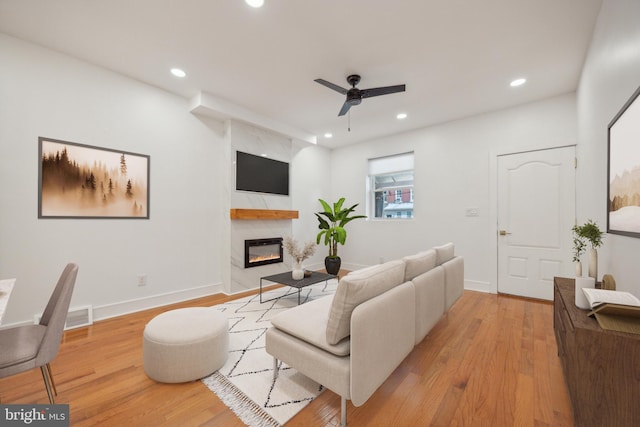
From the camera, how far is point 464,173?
432 centimetres

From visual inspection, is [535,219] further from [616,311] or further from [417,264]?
[616,311]

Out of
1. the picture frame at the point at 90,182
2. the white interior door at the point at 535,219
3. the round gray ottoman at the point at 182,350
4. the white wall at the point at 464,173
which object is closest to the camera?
the round gray ottoman at the point at 182,350

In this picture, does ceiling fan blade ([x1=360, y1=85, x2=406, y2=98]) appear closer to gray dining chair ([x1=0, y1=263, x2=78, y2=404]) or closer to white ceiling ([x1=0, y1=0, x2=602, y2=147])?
white ceiling ([x1=0, y1=0, x2=602, y2=147])

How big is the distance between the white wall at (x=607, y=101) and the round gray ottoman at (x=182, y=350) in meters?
2.67

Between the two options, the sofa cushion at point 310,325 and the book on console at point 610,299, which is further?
the sofa cushion at point 310,325

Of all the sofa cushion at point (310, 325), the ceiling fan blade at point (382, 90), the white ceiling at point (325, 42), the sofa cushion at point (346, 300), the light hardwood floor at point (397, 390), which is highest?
the white ceiling at point (325, 42)

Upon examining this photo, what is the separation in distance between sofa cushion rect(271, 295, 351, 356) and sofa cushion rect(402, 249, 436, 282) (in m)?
0.72

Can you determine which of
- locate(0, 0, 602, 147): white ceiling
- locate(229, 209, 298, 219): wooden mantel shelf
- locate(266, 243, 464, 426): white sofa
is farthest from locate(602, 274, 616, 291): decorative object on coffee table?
locate(229, 209, 298, 219): wooden mantel shelf

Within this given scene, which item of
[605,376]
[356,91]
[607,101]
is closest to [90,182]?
[356,91]

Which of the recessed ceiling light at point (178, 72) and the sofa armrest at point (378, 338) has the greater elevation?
the recessed ceiling light at point (178, 72)

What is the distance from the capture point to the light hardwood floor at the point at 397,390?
1527mm

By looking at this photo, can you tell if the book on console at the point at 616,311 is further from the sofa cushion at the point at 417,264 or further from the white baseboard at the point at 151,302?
the white baseboard at the point at 151,302

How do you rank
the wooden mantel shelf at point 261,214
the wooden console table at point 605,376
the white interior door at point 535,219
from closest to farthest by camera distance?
1. the wooden console table at point 605,376
2. the white interior door at point 535,219
3. the wooden mantel shelf at point 261,214

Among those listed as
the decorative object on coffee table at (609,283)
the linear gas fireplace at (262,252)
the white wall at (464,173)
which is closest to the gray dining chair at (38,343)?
the linear gas fireplace at (262,252)
